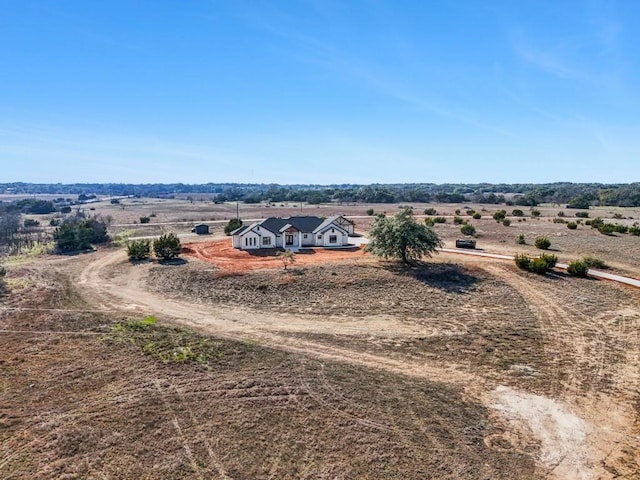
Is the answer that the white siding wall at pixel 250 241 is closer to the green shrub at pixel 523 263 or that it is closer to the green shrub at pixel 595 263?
the green shrub at pixel 523 263

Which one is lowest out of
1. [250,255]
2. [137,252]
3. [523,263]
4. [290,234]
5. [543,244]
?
[250,255]

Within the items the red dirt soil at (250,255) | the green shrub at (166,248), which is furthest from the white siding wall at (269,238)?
the green shrub at (166,248)

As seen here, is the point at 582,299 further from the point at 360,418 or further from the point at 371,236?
the point at 360,418

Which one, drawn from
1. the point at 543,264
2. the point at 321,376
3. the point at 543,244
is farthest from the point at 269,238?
the point at 321,376

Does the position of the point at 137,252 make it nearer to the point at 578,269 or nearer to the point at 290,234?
the point at 290,234

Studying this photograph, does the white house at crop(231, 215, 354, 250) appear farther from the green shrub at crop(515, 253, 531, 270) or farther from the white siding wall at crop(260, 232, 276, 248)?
the green shrub at crop(515, 253, 531, 270)

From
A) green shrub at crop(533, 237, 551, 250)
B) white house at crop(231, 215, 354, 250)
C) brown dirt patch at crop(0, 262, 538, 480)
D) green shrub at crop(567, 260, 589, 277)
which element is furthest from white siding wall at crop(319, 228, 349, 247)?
brown dirt patch at crop(0, 262, 538, 480)
